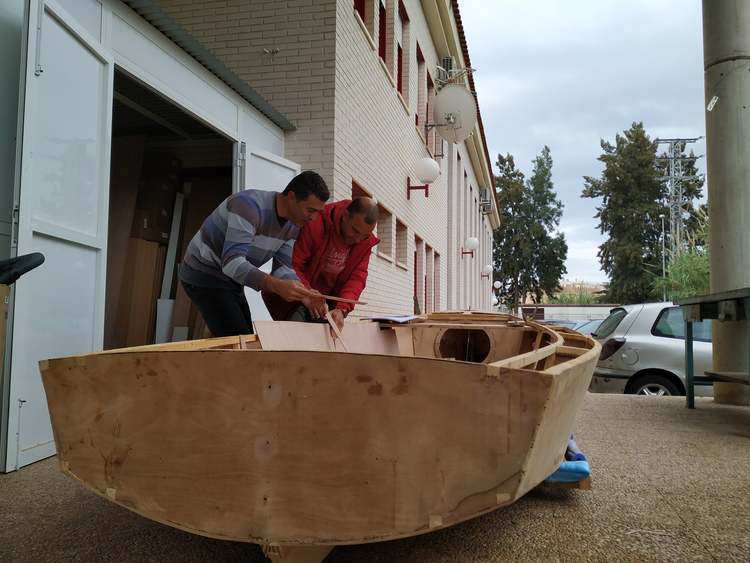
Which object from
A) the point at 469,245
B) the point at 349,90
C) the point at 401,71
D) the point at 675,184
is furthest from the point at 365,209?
the point at 675,184

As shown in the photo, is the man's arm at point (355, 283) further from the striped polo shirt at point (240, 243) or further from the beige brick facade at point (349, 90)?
the beige brick facade at point (349, 90)

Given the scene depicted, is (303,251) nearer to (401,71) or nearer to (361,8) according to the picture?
(361,8)

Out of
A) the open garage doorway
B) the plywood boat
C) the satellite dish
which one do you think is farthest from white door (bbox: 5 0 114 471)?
the satellite dish

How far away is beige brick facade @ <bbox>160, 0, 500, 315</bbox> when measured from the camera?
24.6ft

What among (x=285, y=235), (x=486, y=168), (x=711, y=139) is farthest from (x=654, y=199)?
(x=285, y=235)

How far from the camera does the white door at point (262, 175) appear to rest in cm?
654

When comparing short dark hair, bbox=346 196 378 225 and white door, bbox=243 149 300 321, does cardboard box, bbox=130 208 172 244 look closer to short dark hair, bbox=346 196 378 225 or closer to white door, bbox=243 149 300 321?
white door, bbox=243 149 300 321

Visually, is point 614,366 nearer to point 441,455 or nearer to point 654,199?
point 441,455

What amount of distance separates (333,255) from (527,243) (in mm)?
55601

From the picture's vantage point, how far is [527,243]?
57.8 m

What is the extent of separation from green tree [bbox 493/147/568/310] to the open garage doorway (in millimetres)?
50116

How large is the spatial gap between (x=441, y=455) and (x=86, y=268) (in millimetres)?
3307

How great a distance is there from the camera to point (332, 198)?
744 cm

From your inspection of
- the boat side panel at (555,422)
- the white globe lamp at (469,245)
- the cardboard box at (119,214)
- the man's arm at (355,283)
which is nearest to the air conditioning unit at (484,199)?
the white globe lamp at (469,245)
